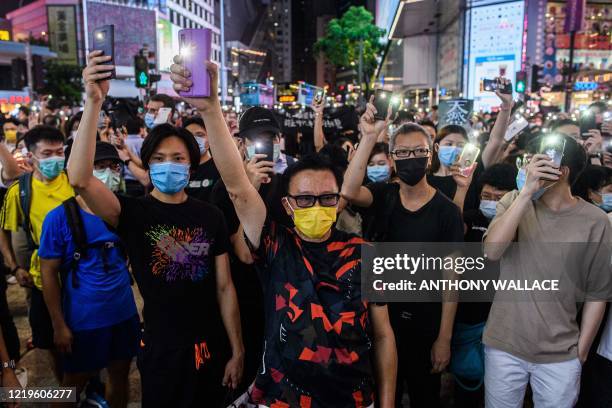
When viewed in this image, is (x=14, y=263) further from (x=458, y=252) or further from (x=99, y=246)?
(x=458, y=252)

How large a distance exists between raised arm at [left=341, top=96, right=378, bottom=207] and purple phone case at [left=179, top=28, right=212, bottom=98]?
1.31m

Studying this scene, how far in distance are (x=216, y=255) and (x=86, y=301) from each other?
943 mm

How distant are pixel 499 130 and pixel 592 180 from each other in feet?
3.40

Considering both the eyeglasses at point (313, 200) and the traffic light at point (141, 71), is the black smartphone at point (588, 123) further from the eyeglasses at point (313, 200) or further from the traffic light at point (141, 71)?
the traffic light at point (141, 71)

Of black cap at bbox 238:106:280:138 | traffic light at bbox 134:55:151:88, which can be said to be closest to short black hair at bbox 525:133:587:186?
black cap at bbox 238:106:280:138

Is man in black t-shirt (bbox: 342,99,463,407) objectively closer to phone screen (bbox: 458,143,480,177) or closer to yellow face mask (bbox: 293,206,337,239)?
phone screen (bbox: 458,143,480,177)

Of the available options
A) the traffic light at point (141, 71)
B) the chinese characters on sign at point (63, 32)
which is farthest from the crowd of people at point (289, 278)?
the chinese characters on sign at point (63, 32)

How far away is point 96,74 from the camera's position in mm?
2074

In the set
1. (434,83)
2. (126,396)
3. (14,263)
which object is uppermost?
(434,83)

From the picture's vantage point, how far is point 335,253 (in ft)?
6.84

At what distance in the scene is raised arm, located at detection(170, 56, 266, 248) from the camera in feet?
6.06

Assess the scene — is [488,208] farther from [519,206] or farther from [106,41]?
[106,41]

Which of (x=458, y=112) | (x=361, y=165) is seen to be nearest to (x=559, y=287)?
(x=361, y=165)

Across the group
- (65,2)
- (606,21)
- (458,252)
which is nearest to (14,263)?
(458,252)
